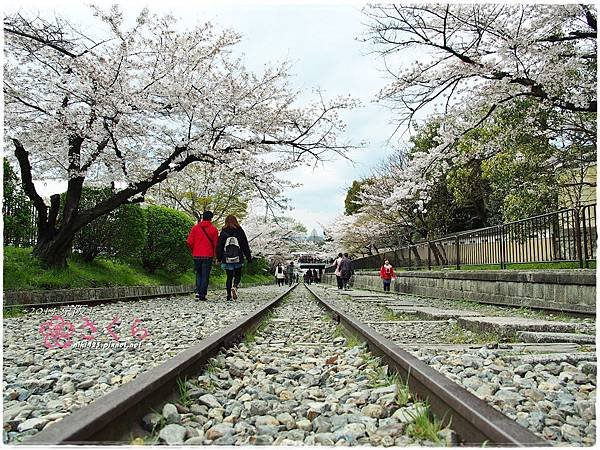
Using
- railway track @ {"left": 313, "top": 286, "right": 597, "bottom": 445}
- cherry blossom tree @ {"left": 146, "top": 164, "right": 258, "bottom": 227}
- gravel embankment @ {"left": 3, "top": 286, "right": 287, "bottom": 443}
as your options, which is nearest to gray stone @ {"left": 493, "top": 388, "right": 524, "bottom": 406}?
railway track @ {"left": 313, "top": 286, "right": 597, "bottom": 445}

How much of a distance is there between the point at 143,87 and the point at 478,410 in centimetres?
1192

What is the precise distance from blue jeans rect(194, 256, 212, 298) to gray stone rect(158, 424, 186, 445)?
345 inches

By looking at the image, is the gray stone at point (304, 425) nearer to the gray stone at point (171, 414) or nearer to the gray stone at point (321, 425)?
the gray stone at point (321, 425)

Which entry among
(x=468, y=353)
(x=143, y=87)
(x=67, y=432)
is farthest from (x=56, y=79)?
(x=67, y=432)

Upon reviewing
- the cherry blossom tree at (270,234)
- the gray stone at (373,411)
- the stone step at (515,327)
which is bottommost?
the gray stone at (373,411)

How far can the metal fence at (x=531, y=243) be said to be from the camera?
8.23 meters

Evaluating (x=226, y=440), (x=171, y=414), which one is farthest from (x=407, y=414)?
(x=171, y=414)

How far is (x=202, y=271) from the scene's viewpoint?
11297 mm

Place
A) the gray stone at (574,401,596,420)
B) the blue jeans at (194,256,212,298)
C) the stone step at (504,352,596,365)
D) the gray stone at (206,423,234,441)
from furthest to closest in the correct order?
the blue jeans at (194,256,212,298) → the stone step at (504,352,596,365) → the gray stone at (574,401,596,420) → the gray stone at (206,423,234,441)

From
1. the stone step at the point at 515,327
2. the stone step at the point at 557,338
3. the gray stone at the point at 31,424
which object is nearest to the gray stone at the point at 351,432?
the gray stone at the point at 31,424

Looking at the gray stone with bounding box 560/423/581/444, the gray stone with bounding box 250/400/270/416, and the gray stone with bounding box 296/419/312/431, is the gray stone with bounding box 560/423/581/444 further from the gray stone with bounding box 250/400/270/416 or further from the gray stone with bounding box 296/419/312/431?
the gray stone with bounding box 250/400/270/416

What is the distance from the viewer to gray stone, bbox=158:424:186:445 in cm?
213

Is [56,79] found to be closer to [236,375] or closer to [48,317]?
[48,317]

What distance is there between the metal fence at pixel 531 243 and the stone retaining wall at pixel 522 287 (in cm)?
66
